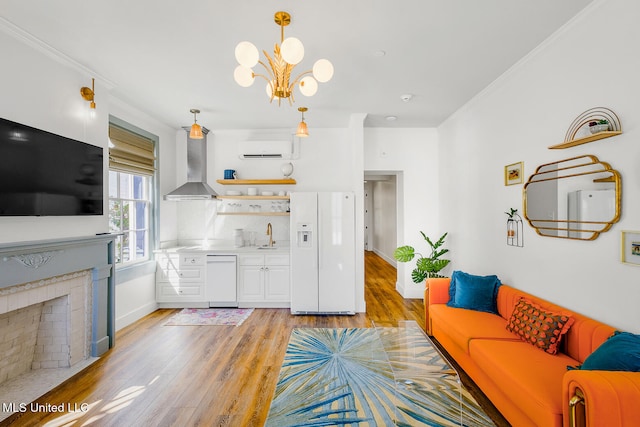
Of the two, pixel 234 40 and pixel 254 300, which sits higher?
pixel 234 40

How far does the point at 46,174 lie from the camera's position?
2.43 metres

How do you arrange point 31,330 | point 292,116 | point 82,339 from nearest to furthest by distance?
point 31,330 < point 82,339 < point 292,116

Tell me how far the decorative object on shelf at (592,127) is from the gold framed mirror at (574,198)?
15 cm

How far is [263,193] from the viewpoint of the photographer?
4910 mm

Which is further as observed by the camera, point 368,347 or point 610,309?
point 368,347

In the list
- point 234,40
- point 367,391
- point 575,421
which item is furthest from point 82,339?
point 575,421

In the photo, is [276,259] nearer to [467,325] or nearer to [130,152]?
[130,152]

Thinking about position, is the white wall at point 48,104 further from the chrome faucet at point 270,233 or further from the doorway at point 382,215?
the doorway at point 382,215

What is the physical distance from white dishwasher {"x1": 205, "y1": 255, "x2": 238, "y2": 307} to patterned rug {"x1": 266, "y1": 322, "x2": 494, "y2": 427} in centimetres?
185

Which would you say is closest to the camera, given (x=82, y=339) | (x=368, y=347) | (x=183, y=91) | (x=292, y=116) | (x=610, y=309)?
(x=610, y=309)

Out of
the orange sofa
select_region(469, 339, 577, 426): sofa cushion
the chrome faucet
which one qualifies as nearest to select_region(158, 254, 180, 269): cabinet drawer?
the chrome faucet

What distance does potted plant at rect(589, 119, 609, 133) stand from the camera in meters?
1.94

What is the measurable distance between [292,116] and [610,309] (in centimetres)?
388

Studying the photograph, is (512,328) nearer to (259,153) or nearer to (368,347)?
(368,347)
